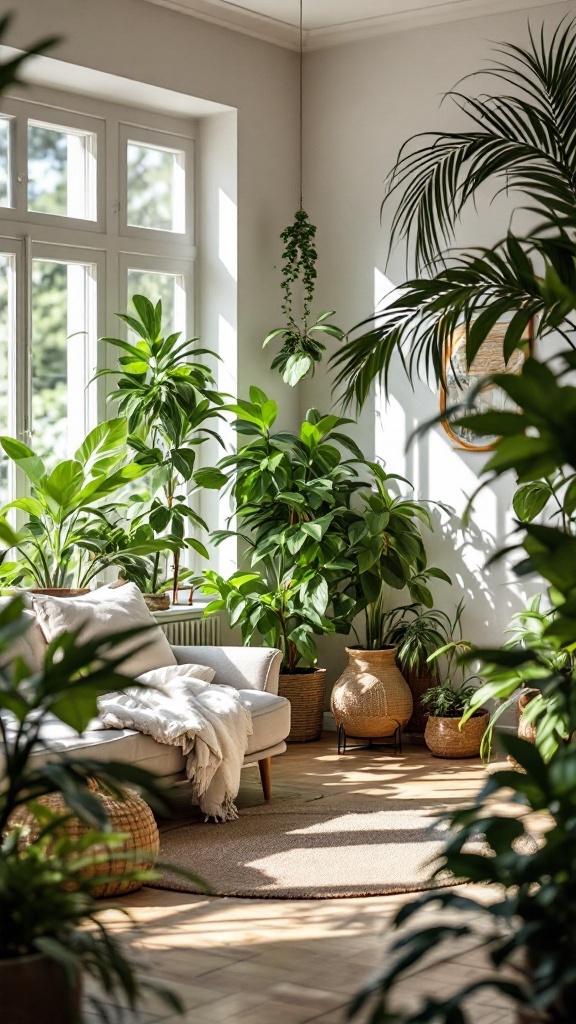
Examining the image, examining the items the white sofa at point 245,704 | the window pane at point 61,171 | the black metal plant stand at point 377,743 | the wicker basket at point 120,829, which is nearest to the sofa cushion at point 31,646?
the white sofa at point 245,704

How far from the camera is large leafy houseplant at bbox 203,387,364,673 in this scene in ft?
19.8

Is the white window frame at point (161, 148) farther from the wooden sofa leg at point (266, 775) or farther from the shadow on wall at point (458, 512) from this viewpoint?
the wooden sofa leg at point (266, 775)

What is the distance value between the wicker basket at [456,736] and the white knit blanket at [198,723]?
1.37 m

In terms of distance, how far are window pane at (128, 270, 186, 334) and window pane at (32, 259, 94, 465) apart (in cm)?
33

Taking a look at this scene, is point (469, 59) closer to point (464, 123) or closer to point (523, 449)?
point (464, 123)

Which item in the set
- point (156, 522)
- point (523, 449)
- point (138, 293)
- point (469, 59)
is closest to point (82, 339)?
point (138, 293)

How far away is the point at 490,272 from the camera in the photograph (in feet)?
10.1

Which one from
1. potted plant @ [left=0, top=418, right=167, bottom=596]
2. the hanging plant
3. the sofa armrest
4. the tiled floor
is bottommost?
the tiled floor

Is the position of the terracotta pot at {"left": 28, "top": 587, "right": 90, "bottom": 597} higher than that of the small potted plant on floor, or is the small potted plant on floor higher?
the terracotta pot at {"left": 28, "top": 587, "right": 90, "bottom": 597}

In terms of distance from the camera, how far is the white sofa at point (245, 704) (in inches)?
169

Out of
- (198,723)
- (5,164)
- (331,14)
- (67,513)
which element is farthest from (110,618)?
(331,14)

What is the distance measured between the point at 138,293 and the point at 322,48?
1.64m

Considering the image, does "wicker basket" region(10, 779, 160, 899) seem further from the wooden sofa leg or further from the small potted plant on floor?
the small potted plant on floor

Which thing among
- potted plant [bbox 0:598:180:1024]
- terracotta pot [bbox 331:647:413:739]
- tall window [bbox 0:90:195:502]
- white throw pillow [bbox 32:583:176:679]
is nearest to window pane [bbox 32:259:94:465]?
tall window [bbox 0:90:195:502]
